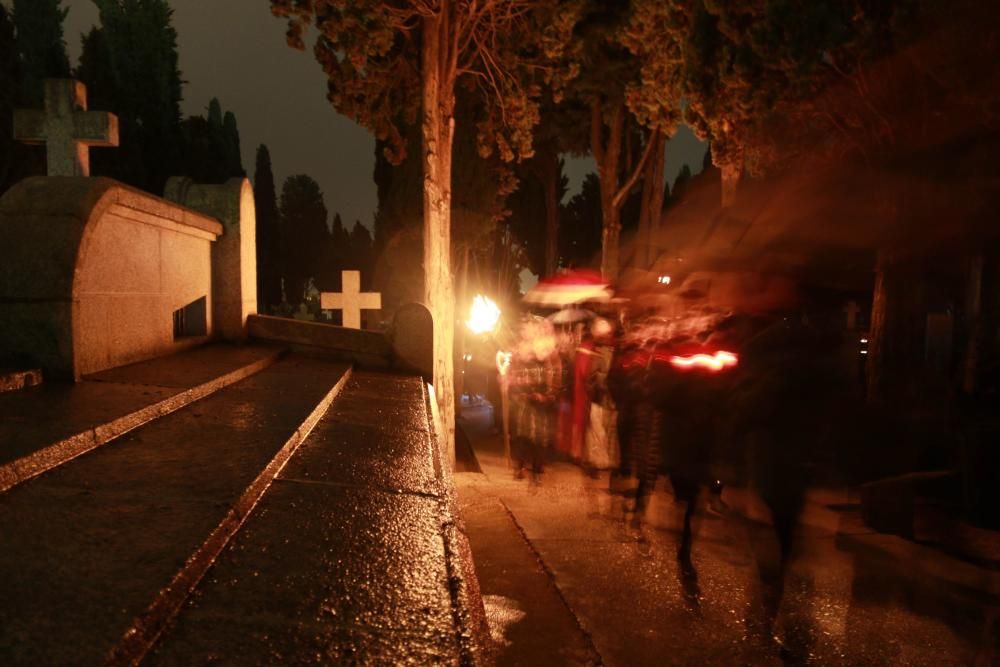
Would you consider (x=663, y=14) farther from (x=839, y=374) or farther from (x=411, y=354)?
(x=839, y=374)

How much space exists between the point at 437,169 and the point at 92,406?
7705 millimetres

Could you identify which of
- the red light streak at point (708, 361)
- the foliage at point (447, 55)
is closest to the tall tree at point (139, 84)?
the foliage at point (447, 55)

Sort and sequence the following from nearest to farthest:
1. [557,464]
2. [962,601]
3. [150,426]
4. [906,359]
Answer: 1. [150,426]
2. [962,601]
3. [906,359]
4. [557,464]

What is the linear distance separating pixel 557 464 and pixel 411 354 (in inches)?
166

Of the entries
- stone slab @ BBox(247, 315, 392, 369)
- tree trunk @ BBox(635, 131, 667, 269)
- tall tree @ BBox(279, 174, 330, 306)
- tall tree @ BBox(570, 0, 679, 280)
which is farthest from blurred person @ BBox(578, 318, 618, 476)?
tall tree @ BBox(279, 174, 330, 306)

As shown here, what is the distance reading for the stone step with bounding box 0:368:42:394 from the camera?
434cm

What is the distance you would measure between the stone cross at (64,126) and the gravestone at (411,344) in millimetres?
Result: 3715

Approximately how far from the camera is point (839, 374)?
4.56 metres

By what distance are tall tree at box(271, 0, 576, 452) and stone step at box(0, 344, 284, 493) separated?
4.98m

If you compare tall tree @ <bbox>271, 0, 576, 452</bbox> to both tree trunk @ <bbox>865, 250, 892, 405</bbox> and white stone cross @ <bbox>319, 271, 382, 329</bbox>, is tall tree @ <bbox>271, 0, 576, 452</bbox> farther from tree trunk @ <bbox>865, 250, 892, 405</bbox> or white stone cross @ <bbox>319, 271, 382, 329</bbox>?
tree trunk @ <bbox>865, 250, 892, 405</bbox>

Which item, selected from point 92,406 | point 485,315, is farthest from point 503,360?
point 92,406

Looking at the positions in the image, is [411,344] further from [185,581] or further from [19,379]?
[185,581]

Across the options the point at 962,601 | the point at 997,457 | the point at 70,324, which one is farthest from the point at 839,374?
the point at 70,324

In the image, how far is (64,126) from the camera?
7398mm
